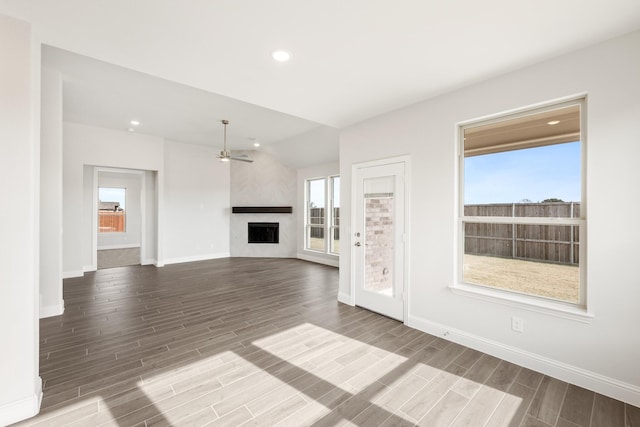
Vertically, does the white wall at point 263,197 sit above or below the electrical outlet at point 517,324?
above

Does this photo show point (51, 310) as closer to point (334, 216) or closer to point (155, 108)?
point (155, 108)

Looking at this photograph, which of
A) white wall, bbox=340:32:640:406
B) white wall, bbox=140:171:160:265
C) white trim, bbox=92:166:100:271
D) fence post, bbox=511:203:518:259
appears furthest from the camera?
white wall, bbox=140:171:160:265

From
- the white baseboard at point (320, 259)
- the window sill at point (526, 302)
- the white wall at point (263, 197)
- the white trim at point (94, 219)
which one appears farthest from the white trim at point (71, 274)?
the window sill at point (526, 302)

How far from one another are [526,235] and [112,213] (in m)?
13.8

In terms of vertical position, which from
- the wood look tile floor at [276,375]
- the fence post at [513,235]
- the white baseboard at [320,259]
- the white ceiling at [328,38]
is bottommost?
the wood look tile floor at [276,375]

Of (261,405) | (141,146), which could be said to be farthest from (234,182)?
(261,405)

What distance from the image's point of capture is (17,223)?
6.11ft

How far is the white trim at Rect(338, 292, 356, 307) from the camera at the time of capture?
165 inches

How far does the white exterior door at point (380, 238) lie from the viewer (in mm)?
3576

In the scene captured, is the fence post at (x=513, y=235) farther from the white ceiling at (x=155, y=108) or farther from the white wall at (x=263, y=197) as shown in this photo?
the white wall at (x=263, y=197)

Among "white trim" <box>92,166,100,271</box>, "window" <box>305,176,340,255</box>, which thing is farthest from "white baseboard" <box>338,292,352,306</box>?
"white trim" <box>92,166,100,271</box>

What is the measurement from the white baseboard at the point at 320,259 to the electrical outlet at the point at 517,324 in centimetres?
473

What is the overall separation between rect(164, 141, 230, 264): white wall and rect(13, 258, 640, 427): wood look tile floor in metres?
3.34

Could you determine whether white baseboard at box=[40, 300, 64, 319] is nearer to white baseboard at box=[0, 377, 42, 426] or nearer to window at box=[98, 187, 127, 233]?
white baseboard at box=[0, 377, 42, 426]
